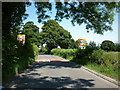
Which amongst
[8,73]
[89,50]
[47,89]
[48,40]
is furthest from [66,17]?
[48,40]

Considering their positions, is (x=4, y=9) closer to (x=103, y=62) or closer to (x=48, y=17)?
(x=48, y=17)

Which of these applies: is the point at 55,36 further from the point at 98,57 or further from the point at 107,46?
the point at 98,57

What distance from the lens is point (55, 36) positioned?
217 ft

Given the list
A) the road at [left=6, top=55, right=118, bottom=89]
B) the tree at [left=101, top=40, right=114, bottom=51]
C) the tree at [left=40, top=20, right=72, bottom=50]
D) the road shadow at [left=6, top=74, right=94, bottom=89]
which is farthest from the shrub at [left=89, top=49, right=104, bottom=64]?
the tree at [left=40, top=20, right=72, bottom=50]

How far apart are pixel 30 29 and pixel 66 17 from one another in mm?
53808

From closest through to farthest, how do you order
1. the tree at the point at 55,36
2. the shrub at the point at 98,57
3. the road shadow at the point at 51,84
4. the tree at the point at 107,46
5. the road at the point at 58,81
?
the road shadow at the point at 51,84, the road at the point at 58,81, the shrub at the point at 98,57, the tree at the point at 107,46, the tree at the point at 55,36

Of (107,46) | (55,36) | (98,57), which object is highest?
(55,36)

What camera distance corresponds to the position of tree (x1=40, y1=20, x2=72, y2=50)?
217 ft

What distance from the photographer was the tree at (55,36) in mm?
66000

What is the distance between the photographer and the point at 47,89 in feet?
25.0

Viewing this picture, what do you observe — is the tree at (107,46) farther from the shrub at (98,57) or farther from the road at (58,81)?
the road at (58,81)

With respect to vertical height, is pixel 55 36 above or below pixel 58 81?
above

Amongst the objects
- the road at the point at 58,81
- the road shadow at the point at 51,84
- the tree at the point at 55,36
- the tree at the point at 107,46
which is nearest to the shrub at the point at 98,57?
the road at the point at 58,81

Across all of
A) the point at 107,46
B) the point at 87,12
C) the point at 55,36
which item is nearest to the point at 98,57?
the point at 87,12
